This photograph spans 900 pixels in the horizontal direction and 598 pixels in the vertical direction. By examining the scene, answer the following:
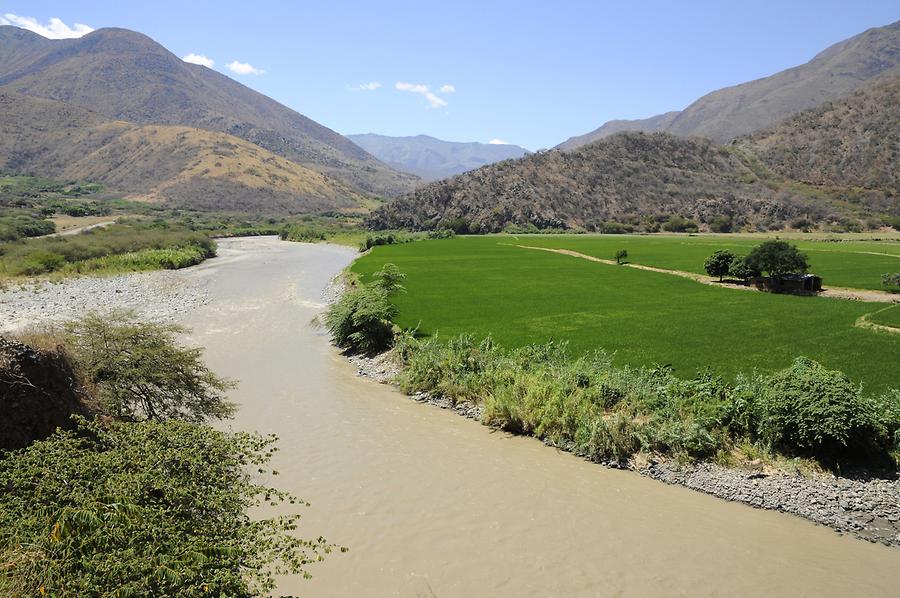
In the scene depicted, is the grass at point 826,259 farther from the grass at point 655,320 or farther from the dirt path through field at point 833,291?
the grass at point 655,320

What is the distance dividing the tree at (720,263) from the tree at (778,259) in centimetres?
275

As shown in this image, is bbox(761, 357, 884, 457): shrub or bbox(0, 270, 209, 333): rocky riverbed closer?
bbox(761, 357, 884, 457): shrub

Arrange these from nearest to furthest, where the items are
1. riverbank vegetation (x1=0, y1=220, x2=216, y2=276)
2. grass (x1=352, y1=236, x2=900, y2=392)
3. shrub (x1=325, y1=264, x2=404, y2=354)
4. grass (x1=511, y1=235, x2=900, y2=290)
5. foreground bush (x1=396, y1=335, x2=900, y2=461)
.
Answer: foreground bush (x1=396, y1=335, x2=900, y2=461) < grass (x1=352, y1=236, x2=900, y2=392) < shrub (x1=325, y1=264, x2=404, y2=354) < grass (x1=511, y1=235, x2=900, y2=290) < riverbank vegetation (x1=0, y1=220, x2=216, y2=276)

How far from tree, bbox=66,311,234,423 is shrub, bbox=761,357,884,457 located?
1600 cm

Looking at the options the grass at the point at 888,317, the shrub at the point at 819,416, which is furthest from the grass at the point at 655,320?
the shrub at the point at 819,416

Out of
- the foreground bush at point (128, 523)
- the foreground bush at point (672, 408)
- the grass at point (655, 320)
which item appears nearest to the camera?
the foreground bush at point (128, 523)

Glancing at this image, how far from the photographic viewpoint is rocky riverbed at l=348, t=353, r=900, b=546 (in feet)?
42.5

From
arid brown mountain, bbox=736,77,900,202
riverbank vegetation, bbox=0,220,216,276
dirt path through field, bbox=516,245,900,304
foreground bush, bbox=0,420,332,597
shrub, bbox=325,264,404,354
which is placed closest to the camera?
foreground bush, bbox=0,420,332,597

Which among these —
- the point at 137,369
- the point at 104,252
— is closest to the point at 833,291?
the point at 137,369

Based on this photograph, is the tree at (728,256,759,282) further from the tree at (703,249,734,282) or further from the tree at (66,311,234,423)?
the tree at (66,311,234,423)

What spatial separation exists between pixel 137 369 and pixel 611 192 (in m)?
150

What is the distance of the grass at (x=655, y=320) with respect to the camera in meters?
22.1

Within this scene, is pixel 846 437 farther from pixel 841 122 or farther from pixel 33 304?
pixel 841 122

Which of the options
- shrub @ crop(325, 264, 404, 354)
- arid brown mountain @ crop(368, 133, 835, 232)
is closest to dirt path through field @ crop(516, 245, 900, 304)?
shrub @ crop(325, 264, 404, 354)
